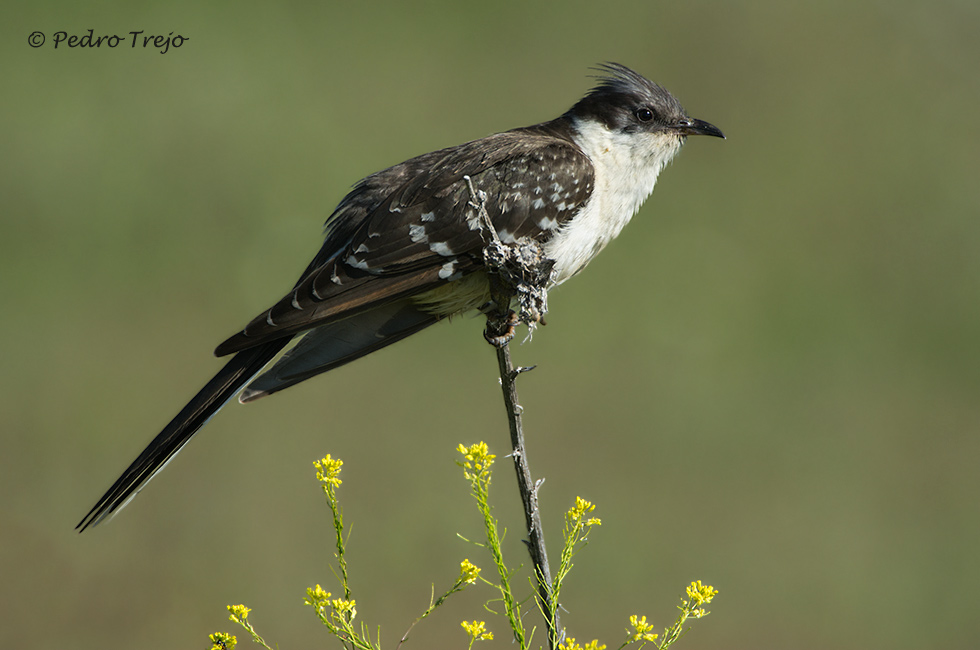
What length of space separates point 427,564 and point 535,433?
4.42 ft

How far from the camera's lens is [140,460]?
3074 mm

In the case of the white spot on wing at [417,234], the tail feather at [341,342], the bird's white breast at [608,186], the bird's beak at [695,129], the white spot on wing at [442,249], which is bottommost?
the tail feather at [341,342]

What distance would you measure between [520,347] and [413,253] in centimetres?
366

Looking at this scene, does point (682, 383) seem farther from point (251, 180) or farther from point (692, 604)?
point (692, 604)

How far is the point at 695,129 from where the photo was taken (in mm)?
4355

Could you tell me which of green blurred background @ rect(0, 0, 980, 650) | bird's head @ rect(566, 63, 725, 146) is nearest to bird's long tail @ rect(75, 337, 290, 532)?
bird's head @ rect(566, 63, 725, 146)

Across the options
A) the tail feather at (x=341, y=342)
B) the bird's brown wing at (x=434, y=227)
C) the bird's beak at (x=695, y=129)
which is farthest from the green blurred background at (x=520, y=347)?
the bird's beak at (x=695, y=129)

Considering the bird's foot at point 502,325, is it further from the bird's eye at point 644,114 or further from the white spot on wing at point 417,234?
the bird's eye at point 644,114

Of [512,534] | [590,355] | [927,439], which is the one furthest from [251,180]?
[927,439]

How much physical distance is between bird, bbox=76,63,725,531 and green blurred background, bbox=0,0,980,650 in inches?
99.2

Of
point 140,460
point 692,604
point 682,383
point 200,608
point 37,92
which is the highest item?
point 37,92

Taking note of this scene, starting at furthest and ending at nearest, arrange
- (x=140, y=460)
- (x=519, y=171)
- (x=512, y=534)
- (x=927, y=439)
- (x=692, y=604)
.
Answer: (x=927, y=439), (x=512, y=534), (x=519, y=171), (x=140, y=460), (x=692, y=604)

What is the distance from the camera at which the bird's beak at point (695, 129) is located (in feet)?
14.2

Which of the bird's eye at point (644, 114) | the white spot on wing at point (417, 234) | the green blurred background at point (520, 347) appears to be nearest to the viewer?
the white spot on wing at point (417, 234)
